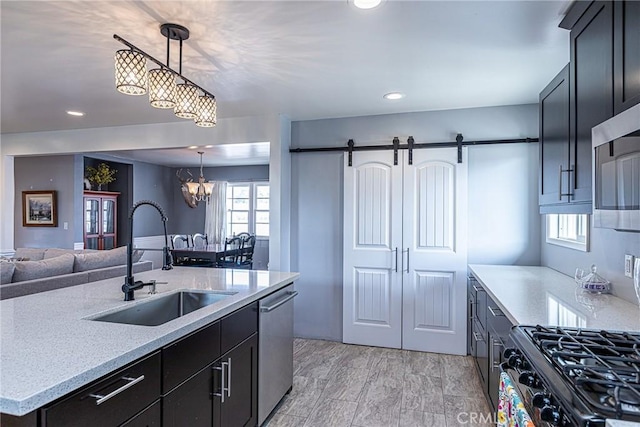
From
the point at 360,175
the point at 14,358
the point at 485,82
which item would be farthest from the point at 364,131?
the point at 14,358

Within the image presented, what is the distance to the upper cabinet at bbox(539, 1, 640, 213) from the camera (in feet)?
4.69

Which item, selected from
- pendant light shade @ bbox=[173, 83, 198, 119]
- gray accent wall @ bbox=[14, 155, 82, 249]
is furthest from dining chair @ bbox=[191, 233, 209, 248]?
pendant light shade @ bbox=[173, 83, 198, 119]

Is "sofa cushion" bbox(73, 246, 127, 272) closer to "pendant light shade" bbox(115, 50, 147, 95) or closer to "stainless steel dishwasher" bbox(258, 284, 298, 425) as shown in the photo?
"stainless steel dishwasher" bbox(258, 284, 298, 425)

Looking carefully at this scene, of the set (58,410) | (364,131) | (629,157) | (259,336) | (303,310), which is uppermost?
(364,131)

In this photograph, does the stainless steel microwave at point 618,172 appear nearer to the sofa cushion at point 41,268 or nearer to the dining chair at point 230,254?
the sofa cushion at point 41,268

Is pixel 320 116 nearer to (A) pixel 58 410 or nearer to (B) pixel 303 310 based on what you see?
(B) pixel 303 310

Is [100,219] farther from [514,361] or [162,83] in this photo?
[514,361]

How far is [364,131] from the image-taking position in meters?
4.02

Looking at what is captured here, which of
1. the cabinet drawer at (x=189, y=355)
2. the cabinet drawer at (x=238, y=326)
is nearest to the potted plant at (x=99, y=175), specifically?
the cabinet drawer at (x=238, y=326)

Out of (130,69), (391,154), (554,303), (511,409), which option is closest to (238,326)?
(511,409)

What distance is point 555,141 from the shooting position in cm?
234

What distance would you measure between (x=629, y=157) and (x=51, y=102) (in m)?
4.41

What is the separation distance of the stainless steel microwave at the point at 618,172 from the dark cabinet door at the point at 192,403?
1818mm

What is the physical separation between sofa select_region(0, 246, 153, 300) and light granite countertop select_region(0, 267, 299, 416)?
4.99 feet
